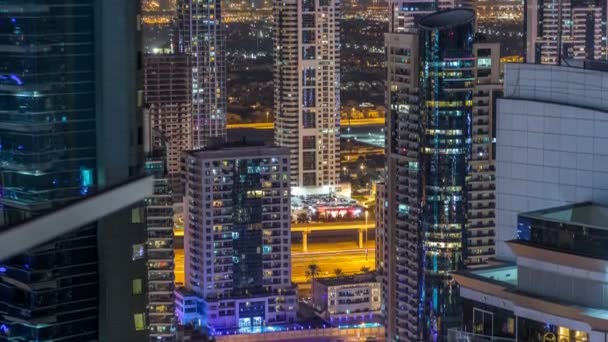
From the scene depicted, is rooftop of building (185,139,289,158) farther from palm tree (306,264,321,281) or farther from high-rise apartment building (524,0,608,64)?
high-rise apartment building (524,0,608,64)

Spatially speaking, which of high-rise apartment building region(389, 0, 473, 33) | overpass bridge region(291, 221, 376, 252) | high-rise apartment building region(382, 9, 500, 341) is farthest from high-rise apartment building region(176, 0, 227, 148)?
high-rise apartment building region(382, 9, 500, 341)

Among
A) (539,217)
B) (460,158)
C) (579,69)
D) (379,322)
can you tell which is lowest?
(379,322)

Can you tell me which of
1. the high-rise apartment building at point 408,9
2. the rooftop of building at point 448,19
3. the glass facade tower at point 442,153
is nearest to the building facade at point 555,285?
the glass facade tower at point 442,153

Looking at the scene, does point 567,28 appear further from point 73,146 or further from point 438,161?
point 73,146

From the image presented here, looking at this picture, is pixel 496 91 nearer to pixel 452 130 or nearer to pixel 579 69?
pixel 452 130

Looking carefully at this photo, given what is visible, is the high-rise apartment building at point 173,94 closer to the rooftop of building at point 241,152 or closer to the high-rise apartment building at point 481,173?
the rooftop of building at point 241,152

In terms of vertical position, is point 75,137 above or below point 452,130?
above

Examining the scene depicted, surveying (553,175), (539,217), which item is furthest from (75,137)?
(553,175)
